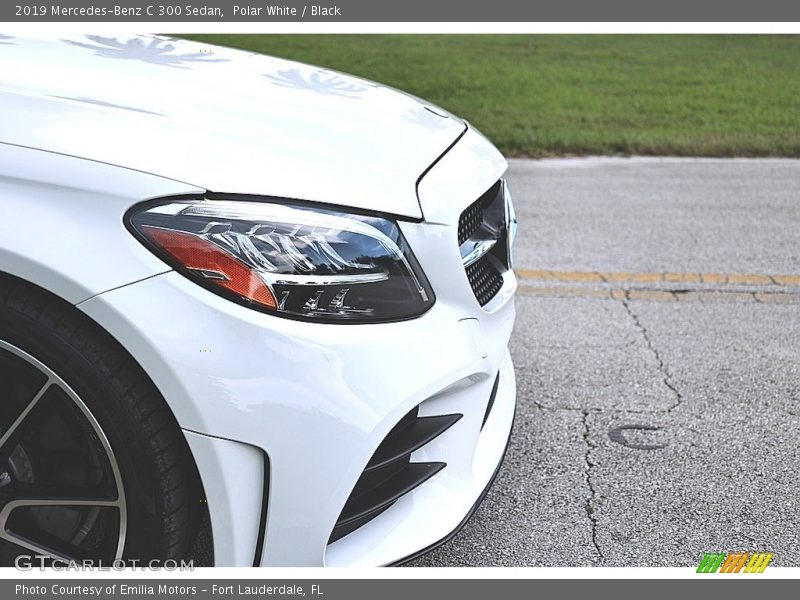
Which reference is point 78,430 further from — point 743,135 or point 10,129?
point 743,135

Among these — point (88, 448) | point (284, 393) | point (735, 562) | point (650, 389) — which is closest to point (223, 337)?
point (284, 393)

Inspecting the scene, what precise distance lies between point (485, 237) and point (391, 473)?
28.4 inches

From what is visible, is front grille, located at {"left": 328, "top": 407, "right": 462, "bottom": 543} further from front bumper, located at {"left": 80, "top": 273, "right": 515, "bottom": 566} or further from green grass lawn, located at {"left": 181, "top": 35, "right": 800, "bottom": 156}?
green grass lawn, located at {"left": 181, "top": 35, "right": 800, "bottom": 156}

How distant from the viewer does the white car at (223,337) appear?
5.86ft

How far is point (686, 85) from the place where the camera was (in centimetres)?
992

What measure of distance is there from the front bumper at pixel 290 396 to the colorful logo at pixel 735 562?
80 centimetres

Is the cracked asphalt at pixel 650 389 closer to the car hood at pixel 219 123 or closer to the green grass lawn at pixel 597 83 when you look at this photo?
the car hood at pixel 219 123

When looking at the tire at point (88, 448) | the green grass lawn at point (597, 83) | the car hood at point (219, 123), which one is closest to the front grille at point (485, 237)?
the car hood at point (219, 123)

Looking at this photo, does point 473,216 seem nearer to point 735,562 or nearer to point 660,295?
point 735,562

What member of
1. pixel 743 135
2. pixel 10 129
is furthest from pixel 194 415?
pixel 743 135

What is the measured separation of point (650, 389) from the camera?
3.45m

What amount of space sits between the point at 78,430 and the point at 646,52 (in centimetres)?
1114

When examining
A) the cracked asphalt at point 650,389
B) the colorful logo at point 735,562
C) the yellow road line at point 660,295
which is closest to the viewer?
the colorful logo at point 735,562

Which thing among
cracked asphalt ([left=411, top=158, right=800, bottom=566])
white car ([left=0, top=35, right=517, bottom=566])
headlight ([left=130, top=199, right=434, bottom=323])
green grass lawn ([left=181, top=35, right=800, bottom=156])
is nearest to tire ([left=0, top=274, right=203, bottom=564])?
white car ([left=0, top=35, right=517, bottom=566])
